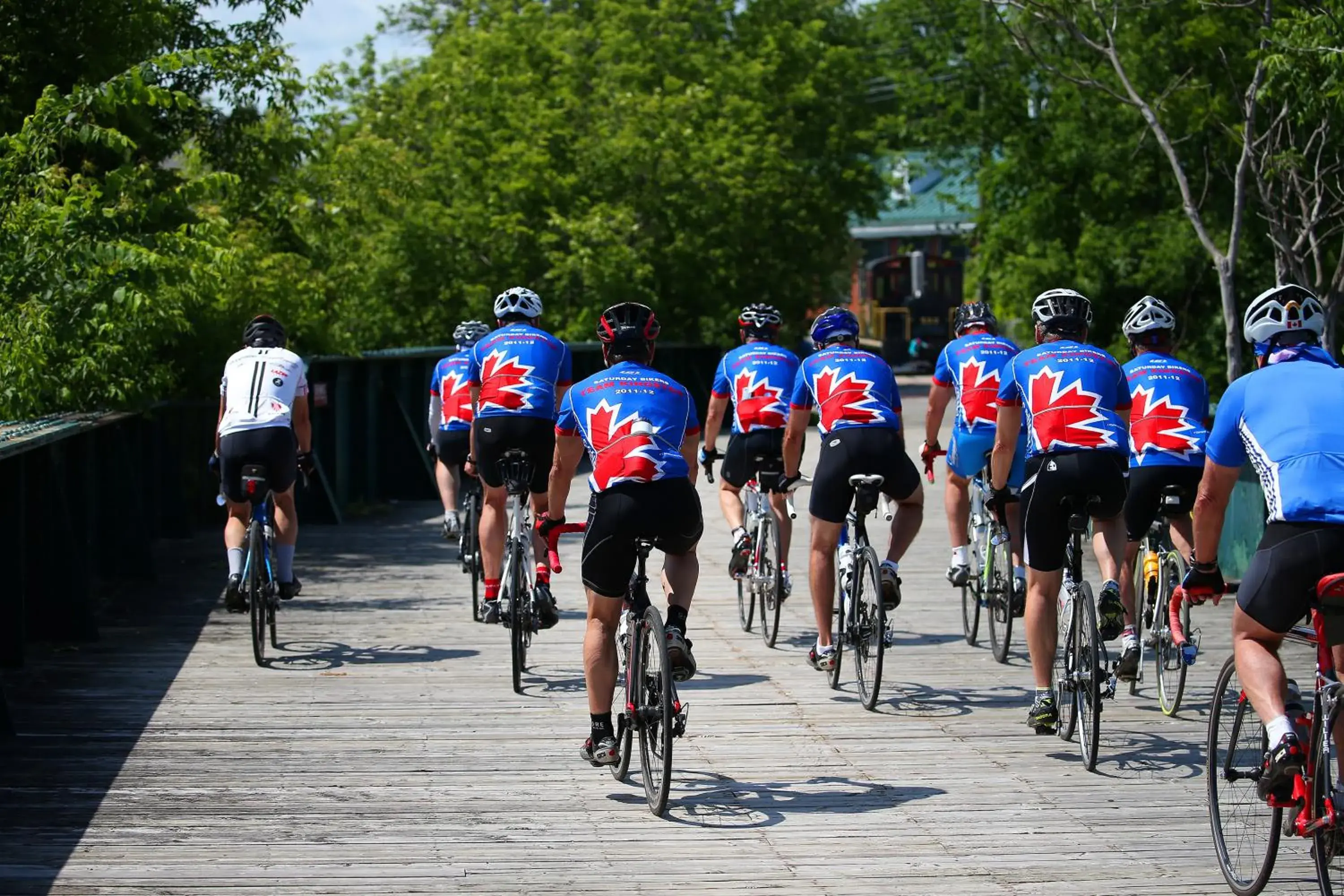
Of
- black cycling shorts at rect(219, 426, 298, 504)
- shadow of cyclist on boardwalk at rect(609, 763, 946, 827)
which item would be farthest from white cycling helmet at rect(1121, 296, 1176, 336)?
black cycling shorts at rect(219, 426, 298, 504)

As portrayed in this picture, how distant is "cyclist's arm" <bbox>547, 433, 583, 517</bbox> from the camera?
8414mm

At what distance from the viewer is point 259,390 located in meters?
11.7

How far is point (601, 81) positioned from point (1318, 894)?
38033 mm

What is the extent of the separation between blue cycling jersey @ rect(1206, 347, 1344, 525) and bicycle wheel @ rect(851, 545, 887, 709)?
140 inches

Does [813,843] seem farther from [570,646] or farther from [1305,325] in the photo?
[570,646]

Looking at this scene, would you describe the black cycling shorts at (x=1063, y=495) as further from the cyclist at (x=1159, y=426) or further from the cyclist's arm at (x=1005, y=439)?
the cyclist at (x=1159, y=426)

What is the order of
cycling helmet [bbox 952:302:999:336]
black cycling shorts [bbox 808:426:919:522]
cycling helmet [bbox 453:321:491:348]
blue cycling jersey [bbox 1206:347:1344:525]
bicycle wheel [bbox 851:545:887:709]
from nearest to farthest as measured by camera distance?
blue cycling jersey [bbox 1206:347:1344:525] < bicycle wheel [bbox 851:545:887:709] < black cycling shorts [bbox 808:426:919:522] < cycling helmet [bbox 952:302:999:336] < cycling helmet [bbox 453:321:491:348]

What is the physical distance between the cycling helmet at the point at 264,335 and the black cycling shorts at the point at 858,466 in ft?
11.6

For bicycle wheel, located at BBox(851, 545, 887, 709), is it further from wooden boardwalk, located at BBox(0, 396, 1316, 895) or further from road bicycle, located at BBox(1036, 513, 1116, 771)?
road bicycle, located at BBox(1036, 513, 1116, 771)

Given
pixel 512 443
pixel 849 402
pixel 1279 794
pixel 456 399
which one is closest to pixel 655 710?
pixel 1279 794

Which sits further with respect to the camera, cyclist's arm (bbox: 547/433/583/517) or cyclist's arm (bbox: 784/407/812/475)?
cyclist's arm (bbox: 784/407/812/475)

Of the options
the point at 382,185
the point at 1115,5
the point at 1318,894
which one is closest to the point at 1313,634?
the point at 1318,894

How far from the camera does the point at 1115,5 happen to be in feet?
74.2

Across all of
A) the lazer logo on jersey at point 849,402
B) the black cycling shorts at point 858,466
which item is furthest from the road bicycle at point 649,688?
the lazer logo on jersey at point 849,402
